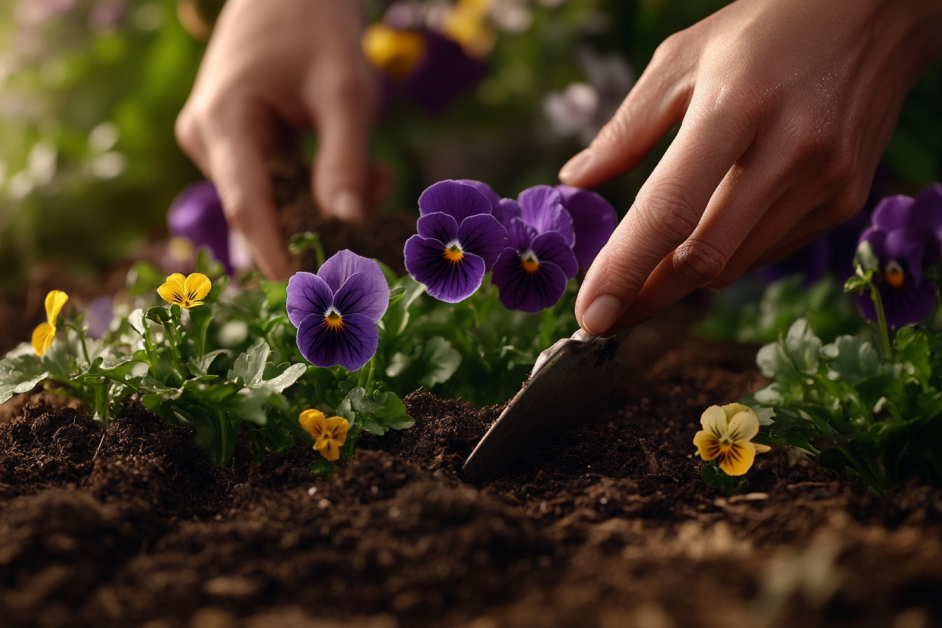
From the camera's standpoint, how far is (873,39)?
114 cm

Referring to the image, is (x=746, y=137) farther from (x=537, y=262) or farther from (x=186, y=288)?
(x=186, y=288)

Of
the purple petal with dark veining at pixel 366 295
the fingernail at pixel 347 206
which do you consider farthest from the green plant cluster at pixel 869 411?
the fingernail at pixel 347 206

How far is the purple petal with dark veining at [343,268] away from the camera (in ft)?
3.23

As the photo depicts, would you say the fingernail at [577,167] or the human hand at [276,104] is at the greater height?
the human hand at [276,104]

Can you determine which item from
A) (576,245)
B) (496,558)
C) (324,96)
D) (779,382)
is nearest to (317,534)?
(496,558)

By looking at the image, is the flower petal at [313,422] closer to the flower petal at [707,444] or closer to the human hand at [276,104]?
the flower petal at [707,444]

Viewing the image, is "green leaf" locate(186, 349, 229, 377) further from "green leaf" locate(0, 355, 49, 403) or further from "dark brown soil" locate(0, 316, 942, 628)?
"green leaf" locate(0, 355, 49, 403)

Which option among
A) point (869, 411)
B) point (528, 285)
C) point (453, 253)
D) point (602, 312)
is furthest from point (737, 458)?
point (453, 253)

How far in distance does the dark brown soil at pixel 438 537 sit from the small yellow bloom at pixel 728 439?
6 cm

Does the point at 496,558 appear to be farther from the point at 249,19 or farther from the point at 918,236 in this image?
the point at 249,19

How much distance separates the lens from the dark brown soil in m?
0.66

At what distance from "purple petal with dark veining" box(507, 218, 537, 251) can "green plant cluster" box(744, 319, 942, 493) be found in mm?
472

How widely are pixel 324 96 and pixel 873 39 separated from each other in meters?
1.29

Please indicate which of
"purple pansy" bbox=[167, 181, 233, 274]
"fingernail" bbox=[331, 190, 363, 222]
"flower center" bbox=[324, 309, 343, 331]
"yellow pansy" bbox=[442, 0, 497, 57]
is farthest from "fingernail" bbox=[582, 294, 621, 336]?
"yellow pansy" bbox=[442, 0, 497, 57]
